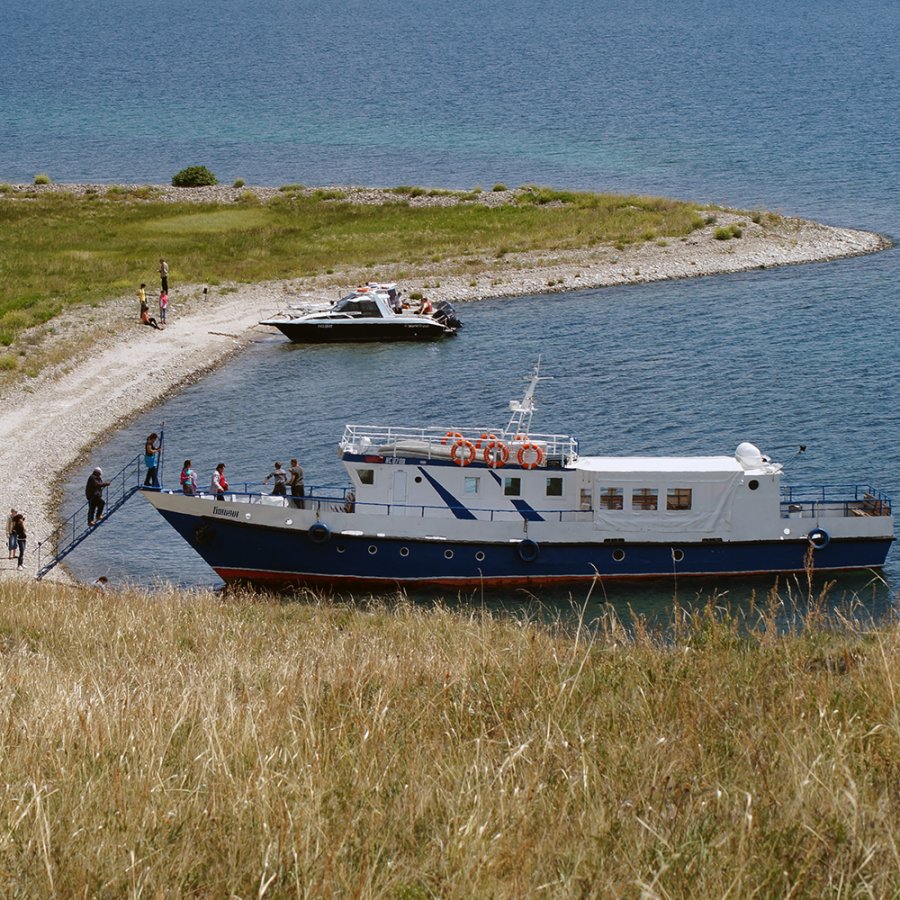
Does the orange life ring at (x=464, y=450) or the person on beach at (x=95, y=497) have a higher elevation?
the orange life ring at (x=464, y=450)

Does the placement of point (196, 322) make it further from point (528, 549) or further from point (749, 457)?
point (749, 457)

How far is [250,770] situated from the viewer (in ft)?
31.9

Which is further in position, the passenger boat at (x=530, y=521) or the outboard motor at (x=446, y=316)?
the outboard motor at (x=446, y=316)

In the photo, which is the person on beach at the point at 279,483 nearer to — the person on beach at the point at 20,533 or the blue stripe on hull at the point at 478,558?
the blue stripe on hull at the point at 478,558

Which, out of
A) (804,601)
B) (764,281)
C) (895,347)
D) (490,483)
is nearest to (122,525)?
(490,483)

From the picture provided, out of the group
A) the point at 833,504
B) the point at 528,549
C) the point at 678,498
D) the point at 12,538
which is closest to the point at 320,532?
the point at 528,549

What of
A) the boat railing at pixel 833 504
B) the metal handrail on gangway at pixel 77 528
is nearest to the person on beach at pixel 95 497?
the metal handrail on gangway at pixel 77 528

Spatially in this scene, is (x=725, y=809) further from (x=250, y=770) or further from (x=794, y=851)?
(x=250, y=770)

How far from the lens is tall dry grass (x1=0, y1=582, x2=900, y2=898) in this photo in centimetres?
812

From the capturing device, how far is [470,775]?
9.50 metres

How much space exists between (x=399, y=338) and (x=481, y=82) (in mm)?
115267

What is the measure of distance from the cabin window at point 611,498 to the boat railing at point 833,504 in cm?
448

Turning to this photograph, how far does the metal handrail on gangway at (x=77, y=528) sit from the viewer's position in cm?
3641

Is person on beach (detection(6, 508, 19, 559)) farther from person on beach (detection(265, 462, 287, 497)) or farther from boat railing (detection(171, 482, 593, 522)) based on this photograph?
person on beach (detection(265, 462, 287, 497))
